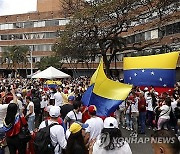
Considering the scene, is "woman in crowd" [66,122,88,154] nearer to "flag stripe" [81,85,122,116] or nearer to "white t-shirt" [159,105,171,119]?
"flag stripe" [81,85,122,116]

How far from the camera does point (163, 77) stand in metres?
13.0

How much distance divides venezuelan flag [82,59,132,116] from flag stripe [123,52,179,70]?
17.2 ft

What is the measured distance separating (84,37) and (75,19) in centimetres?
158

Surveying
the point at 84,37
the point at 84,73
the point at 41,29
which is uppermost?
the point at 41,29

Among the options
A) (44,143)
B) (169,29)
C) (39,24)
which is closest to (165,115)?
(44,143)

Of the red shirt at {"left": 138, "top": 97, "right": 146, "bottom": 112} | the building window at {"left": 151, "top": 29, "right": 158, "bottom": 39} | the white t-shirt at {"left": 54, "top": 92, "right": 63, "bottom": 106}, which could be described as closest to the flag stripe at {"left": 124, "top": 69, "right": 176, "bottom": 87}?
the red shirt at {"left": 138, "top": 97, "right": 146, "bottom": 112}

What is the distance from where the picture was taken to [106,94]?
826cm

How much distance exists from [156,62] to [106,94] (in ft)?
18.9

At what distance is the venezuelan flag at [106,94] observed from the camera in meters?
8.11

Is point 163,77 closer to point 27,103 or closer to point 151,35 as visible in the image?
point 27,103

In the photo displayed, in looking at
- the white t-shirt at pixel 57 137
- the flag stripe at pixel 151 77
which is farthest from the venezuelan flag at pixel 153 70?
the white t-shirt at pixel 57 137

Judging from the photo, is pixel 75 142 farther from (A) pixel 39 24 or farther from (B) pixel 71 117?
(A) pixel 39 24

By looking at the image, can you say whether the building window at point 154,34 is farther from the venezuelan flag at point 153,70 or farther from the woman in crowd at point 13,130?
the woman in crowd at point 13,130

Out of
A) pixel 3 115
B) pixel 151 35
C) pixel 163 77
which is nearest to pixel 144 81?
pixel 163 77
